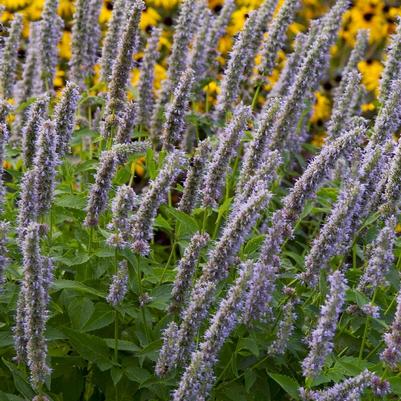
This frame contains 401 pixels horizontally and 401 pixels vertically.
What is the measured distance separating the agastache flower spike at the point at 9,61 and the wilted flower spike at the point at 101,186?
6.16 ft

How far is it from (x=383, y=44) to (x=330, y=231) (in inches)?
401

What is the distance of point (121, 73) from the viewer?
5.05 m

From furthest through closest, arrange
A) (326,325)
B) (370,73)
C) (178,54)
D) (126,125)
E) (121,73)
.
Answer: (370,73) < (178,54) < (121,73) < (126,125) < (326,325)

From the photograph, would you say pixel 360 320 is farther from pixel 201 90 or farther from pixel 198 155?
pixel 201 90

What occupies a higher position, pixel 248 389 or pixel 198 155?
pixel 198 155

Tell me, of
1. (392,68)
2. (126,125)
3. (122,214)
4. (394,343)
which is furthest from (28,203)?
(392,68)

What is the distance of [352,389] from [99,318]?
1261mm

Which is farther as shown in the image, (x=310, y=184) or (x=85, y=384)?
(x=85, y=384)

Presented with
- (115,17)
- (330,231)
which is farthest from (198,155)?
(115,17)

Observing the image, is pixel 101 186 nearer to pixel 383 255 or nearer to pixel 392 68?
pixel 383 255

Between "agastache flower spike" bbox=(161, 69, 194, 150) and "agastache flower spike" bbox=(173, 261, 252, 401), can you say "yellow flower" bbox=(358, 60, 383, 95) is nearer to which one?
"agastache flower spike" bbox=(161, 69, 194, 150)

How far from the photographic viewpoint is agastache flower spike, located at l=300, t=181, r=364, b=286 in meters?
3.87

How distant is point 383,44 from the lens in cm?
1359

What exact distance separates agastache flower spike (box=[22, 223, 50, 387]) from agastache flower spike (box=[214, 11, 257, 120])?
2.20m
